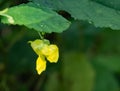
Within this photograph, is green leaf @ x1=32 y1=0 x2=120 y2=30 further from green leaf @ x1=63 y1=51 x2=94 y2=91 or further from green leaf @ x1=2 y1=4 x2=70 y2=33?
green leaf @ x1=63 y1=51 x2=94 y2=91

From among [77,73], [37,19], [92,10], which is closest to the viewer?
[37,19]

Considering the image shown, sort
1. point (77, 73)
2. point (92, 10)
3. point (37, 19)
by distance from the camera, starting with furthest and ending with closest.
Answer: point (77, 73)
point (92, 10)
point (37, 19)

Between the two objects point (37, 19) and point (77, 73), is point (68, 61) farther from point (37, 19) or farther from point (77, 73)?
point (37, 19)

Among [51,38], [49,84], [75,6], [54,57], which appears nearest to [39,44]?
[54,57]

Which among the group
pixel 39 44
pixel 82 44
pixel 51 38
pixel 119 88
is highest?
pixel 39 44

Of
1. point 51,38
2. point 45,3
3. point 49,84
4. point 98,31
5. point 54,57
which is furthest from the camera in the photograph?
point 98,31

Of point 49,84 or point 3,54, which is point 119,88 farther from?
point 3,54

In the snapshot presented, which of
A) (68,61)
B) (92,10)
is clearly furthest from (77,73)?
(92,10)
